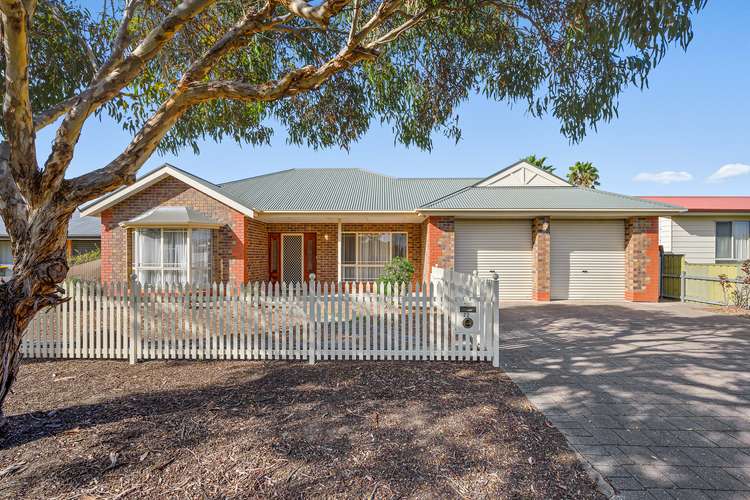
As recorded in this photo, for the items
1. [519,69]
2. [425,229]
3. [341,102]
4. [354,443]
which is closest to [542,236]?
[425,229]

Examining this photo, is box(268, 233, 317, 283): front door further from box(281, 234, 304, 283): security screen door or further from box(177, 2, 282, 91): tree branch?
box(177, 2, 282, 91): tree branch

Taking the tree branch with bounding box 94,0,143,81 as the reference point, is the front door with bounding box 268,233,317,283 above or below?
below

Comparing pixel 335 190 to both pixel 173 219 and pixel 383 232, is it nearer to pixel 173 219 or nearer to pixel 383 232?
pixel 383 232

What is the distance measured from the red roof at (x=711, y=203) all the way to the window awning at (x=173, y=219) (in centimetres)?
1871

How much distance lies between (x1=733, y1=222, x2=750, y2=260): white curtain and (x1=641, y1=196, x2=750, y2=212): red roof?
772 mm

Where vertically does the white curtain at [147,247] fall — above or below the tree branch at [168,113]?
below

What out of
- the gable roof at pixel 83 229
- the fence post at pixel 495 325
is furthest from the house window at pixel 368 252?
the gable roof at pixel 83 229

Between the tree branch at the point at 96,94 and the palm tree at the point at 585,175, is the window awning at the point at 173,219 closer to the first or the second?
the tree branch at the point at 96,94

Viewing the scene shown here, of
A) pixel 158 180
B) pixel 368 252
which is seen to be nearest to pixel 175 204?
pixel 158 180

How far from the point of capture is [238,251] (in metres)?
12.0

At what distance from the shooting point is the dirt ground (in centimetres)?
276

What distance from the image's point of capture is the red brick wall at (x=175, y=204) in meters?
11.9

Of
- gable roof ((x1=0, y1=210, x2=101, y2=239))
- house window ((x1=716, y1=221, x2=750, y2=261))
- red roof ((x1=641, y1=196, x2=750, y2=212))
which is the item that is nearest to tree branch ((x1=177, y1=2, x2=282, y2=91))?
red roof ((x1=641, y1=196, x2=750, y2=212))

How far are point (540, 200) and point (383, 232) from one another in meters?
6.26
